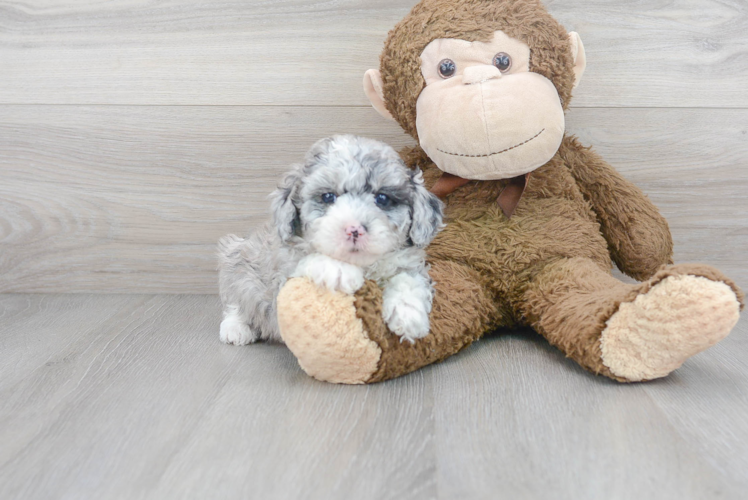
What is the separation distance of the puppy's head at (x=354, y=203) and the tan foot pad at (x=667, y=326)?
1.38ft

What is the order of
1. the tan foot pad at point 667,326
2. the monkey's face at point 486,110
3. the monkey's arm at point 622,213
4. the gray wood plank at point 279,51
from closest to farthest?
the tan foot pad at point 667,326 < the monkey's face at point 486,110 < the monkey's arm at point 622,213 < the gray wood plank at point 279,51

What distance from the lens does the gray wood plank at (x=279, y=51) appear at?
180cm

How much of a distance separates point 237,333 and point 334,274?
1.61 feet

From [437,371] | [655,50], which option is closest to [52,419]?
[437,371]

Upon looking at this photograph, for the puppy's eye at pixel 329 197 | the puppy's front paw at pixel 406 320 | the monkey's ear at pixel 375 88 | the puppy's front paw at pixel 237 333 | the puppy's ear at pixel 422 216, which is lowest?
the puppy's front paw at pixel 237 333

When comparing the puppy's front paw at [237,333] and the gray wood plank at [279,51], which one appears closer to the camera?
the puppy's front paw at [237,333]

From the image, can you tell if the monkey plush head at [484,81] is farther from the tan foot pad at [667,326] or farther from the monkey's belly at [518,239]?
the tan foot pad at [667,326]

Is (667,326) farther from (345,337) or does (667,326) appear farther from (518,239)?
(345,337)

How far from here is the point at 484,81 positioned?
1.40 meters

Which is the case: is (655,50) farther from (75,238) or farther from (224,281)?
(75,238)

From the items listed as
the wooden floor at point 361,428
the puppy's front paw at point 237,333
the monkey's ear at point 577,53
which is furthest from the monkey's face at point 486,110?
the puppy's front paw at point 237,333

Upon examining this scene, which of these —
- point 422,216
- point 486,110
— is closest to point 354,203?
point 422,216

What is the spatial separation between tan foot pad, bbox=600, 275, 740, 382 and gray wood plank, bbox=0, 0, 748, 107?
0.87 m

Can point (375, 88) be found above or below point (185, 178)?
above
